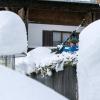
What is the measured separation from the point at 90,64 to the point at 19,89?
7.81ft

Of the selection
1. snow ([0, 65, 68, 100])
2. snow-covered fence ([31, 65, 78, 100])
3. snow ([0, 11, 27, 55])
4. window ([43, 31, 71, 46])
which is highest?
snow ([0, 65, 68, 100])

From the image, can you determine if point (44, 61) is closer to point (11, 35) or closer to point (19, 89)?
point (11, 35)

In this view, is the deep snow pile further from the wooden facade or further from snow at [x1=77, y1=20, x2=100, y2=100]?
the wooden facade

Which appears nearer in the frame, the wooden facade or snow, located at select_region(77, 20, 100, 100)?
A: snow, located at select_region(77, 20, 100, 100)

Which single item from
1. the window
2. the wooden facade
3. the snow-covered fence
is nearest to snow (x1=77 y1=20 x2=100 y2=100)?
the snow-covered fence

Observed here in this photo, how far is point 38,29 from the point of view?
92.6 feet

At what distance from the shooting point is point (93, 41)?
15.6 feet

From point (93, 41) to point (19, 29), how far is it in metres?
4.25

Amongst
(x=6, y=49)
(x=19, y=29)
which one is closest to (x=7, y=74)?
(x=6, y=49)

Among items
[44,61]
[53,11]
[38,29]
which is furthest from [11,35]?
[38,29]

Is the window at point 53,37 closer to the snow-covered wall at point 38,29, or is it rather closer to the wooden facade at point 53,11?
the snow-covered wall at point 38,29

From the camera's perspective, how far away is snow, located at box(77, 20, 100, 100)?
185 inches

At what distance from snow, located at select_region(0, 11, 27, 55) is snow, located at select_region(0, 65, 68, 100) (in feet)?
17.7

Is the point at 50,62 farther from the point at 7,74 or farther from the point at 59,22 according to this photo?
the point at 59,22
